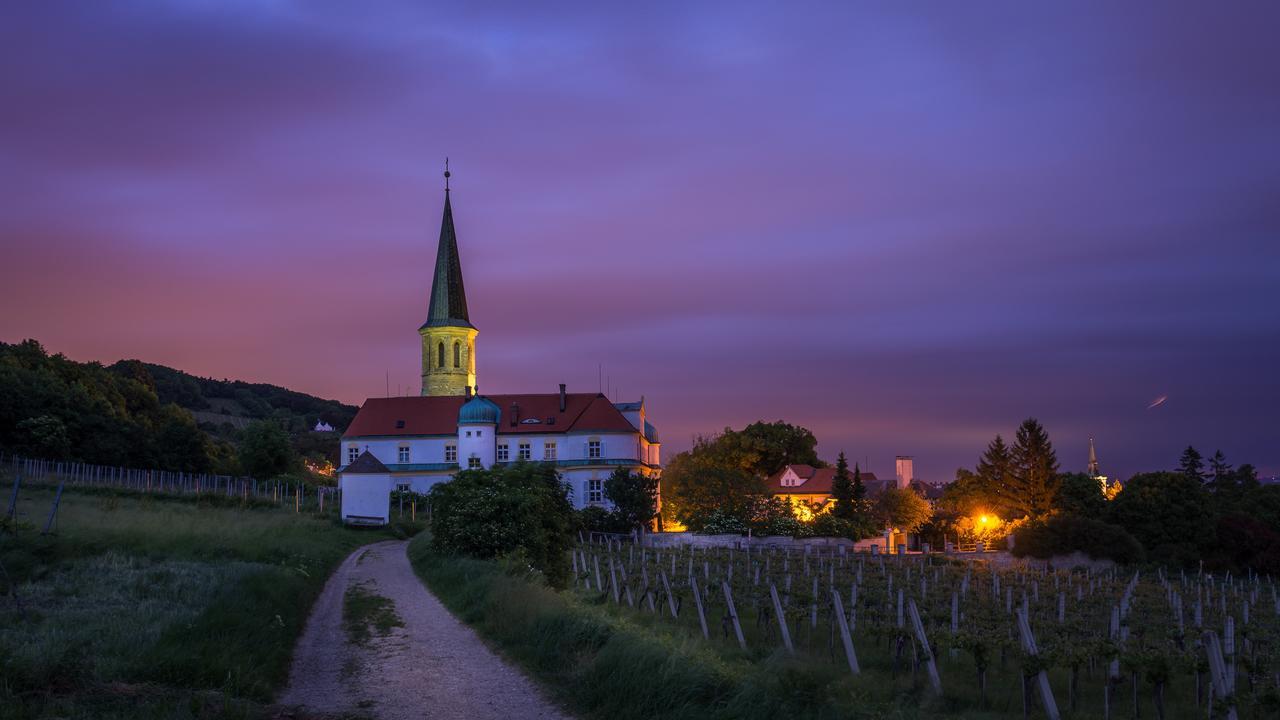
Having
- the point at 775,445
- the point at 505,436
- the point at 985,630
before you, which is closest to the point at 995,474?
the point at 775,445

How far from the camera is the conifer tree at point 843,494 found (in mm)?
66812

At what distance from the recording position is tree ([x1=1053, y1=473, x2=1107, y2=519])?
67062mm

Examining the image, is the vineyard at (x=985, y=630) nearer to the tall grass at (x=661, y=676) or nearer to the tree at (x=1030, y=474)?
the tall grass at (x=661, y=676)

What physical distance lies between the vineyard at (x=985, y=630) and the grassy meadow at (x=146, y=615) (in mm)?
6698

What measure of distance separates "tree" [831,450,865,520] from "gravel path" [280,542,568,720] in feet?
166

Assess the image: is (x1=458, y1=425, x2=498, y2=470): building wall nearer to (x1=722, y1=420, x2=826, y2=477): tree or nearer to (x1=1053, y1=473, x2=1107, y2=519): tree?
(x1=722, y1=420, x2=826, y2=477): tree

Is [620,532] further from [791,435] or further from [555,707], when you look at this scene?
[555,707]

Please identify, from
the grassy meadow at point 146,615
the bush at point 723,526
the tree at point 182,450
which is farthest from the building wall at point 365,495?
the bush at point 723,526

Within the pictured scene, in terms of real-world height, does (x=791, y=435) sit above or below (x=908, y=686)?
above

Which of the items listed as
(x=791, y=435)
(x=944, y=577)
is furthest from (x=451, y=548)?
(x=791, y=435)

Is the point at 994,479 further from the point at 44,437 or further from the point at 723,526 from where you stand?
the point at 44,437

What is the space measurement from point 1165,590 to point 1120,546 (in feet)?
47.2

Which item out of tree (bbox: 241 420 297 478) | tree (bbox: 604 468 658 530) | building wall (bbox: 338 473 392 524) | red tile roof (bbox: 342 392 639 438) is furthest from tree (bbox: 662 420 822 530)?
tree (bbox: 241 420 297 478)

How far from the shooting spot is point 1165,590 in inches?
1588
